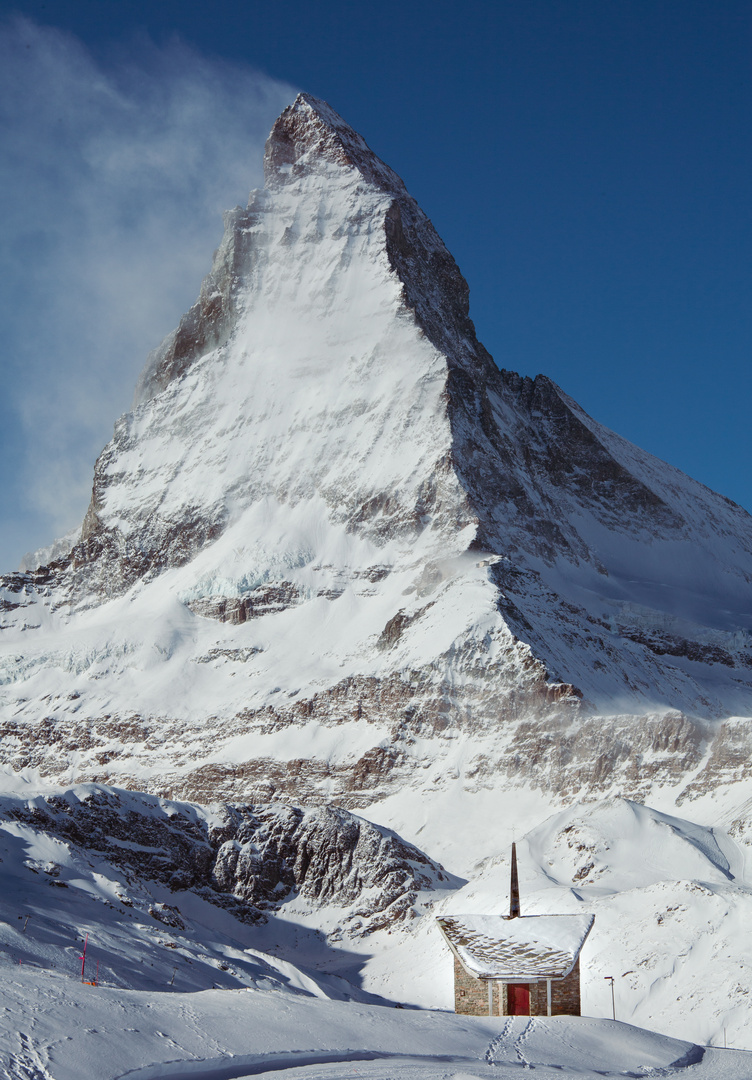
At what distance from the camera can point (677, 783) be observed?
14538 cm

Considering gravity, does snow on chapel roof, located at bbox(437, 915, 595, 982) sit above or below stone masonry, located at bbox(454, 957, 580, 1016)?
above

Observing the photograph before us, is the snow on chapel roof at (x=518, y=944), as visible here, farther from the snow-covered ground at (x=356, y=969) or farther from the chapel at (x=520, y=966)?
the snow-covered ground at (x=356, y=969)

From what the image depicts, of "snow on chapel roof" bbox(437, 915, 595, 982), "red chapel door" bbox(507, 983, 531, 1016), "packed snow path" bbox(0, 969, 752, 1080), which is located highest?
"snow on chapel roof" bbox(437, 915, 595, 982)

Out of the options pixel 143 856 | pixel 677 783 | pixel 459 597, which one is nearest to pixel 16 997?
pixel 143 856

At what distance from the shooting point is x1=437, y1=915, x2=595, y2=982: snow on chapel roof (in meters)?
40.0

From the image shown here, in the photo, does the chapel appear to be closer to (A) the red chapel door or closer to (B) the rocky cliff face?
(A) the red chapel door

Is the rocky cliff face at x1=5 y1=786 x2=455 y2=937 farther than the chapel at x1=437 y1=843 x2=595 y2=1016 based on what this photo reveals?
Yes

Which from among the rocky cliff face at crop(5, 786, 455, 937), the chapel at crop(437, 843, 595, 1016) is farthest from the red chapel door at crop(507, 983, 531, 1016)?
the rocky cliff face at crop(5, 786, 455, 937)

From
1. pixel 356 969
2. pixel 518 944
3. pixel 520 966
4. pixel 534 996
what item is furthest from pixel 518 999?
pixel 356 969

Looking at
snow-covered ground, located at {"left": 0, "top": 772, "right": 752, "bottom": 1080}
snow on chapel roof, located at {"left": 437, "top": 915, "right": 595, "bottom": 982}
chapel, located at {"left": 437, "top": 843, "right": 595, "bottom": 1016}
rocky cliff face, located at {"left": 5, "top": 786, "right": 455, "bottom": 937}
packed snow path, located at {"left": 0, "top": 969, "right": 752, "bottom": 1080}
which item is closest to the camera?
packed snow path, located at {"left": 0, "top": 969, "right": 752, "bottom": 1080}

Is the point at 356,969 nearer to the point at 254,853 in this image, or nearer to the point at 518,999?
the point at 254,853

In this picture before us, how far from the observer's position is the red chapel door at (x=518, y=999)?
131ft

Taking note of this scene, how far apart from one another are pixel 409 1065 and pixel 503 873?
81.0 meters

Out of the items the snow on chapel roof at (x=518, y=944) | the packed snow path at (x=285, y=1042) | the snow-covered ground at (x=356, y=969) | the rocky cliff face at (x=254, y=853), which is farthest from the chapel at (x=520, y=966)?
the rocky cliff face at (x=254, y=853)
